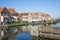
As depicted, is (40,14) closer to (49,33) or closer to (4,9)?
(49,33)

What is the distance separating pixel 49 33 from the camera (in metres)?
2.61

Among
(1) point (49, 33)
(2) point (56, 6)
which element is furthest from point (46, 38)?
(2) point (56, 6)

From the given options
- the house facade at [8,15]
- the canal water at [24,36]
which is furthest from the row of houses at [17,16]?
the canal water at [24,36]

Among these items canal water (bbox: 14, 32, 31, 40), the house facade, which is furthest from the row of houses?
canal water (bbox: 14, 32, 31, 40)

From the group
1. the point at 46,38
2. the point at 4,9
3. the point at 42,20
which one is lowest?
the point at 46,38

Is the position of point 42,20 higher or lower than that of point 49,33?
Result: higher

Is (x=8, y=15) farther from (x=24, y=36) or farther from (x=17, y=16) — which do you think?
(x=24, y=36)

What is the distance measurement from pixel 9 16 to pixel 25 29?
1.15ft

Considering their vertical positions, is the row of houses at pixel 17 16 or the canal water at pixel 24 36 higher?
the row of houses at pixel 17 16

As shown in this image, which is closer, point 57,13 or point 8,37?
point 57,13

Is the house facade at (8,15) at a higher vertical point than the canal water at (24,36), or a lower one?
higher

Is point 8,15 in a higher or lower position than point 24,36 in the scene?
higher

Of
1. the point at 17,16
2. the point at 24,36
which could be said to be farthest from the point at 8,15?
the point at 24,36

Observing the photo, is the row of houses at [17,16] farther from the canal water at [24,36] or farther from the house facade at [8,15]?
the canal water at [24,36]
